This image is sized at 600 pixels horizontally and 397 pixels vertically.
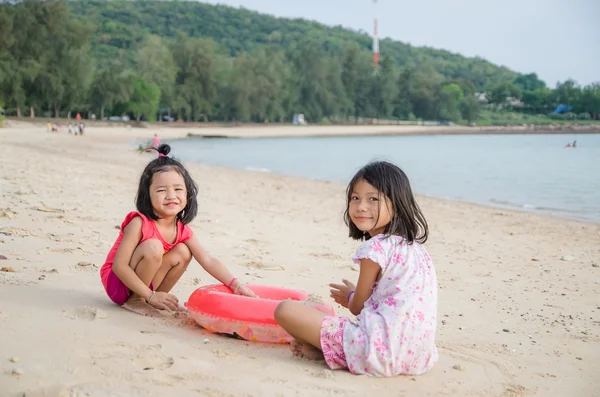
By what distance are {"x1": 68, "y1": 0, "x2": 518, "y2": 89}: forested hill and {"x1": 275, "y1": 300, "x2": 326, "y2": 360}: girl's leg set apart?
117706 millimetres

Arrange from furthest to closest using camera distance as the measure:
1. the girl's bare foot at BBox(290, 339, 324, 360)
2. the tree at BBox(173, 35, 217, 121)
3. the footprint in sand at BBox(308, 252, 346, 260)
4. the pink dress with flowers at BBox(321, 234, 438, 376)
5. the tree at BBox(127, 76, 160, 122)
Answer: the tree at BBox(173, 35, 217, 121)
the tree at BBox(127, 76, 160, 122)
the footprint in sand at BBox(308, 252, 346, 260)
the girl's bare foot at BBox(290, 339, 324, 360)
the pink dress with flowers at BBox(321, 234, 438, 376)

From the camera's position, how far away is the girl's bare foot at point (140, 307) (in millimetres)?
3742

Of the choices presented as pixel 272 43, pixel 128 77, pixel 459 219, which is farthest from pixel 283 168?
pixel 272 43

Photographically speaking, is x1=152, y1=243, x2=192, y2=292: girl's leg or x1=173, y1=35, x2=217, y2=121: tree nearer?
x1=152, y1=243, x2=192, y2=292: girl's leg

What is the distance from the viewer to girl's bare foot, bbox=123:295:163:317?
12.3ft

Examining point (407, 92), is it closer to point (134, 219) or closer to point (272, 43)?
point (272, 43)

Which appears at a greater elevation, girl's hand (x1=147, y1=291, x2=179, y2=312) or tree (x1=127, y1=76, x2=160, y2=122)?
tree (x1=127, y1=76, x2=160, y2=122)

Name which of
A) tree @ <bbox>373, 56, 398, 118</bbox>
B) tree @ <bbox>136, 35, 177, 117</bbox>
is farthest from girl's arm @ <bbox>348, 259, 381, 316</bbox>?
tree @ <bbox>373, 56, 398, 118</bbox>

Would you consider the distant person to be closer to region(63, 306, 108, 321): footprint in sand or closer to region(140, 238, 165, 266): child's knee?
region(140, 238, 165, 266): child's knee

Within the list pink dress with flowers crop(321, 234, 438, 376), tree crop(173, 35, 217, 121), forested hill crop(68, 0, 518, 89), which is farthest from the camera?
forested hill crop(68, 0, 518, 89)

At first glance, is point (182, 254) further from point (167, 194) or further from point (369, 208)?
point (369, 208)

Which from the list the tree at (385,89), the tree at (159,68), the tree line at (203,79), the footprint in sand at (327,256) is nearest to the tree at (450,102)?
the tree line at (203,79)

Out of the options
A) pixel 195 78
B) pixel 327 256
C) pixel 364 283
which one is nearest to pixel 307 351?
pixel 364 283

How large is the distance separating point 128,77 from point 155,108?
5.33 metres
